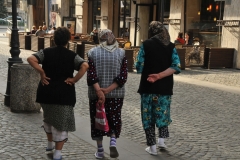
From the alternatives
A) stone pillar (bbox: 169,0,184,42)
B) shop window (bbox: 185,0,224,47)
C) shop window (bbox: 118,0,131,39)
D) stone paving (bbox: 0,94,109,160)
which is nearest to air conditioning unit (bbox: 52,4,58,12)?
shop window (bbox: 118,0,131,39)

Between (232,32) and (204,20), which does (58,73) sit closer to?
(232,32)

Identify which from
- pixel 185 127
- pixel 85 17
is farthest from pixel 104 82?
pixel 85 17

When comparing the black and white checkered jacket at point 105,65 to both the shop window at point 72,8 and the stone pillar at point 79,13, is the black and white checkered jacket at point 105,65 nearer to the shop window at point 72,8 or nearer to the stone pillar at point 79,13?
the stone pillar at point 79,13

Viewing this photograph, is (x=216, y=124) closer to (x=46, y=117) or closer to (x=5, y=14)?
(x=46, y=117)

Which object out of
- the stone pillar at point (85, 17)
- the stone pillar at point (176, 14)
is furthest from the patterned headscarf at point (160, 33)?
the stone pillar at point (85, 17)

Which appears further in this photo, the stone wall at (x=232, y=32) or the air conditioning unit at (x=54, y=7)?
the air conditioning unit at (x=54, y=7)

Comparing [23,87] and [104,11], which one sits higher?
[104,11]

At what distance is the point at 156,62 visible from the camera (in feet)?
19.2

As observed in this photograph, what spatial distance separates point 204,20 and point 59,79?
56.2 feet

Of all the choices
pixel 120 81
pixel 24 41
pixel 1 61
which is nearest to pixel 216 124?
pixel 120 81

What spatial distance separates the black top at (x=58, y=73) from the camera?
526 cm

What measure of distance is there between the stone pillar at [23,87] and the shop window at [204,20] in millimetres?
13038

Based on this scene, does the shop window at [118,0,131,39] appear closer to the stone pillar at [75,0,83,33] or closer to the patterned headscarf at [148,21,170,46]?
the stone pillar at [75,0,83,33]

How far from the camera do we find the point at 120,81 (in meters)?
5.54
